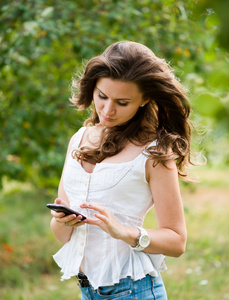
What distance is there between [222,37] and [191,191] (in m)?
7.25

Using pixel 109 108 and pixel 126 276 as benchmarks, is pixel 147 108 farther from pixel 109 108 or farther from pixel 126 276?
pixel 126 276

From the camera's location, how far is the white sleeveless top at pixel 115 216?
1.58 m

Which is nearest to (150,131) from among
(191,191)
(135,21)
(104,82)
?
(104,82)

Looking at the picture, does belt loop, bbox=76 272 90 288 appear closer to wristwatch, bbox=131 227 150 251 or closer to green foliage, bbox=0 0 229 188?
wristwatch, bbox=131 227 150 251

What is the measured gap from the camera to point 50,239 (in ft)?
17.6

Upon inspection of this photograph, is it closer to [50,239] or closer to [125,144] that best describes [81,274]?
[125,144]

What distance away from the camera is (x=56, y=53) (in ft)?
14.5

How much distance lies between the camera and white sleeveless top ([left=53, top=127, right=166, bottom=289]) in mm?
1583

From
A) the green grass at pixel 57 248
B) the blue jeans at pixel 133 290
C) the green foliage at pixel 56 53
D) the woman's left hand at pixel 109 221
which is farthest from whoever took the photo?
the green grass at pixel 57 248

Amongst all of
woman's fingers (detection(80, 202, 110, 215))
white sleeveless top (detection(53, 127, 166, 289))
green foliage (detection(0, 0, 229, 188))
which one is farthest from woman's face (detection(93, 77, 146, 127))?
green foliage (detection(0, 0, 229, 188))

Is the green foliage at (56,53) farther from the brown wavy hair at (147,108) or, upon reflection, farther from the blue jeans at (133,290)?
the blue jeans at (133,290)

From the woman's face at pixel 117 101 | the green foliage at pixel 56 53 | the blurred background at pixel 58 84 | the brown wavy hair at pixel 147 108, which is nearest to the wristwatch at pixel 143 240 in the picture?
the brown wavy hair at pixel 147 108

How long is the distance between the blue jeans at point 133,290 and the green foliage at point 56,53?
6.17ft

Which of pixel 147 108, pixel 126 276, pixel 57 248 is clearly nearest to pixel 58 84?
pixel 57 248
